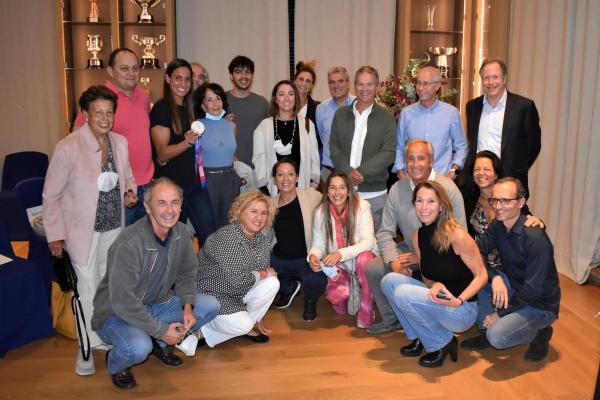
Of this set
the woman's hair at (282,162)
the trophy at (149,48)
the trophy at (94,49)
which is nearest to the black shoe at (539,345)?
the woman's hair at (282,162)

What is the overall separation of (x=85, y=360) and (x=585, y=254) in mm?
3530

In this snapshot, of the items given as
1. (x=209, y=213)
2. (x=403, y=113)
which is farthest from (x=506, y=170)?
(x=209, y=213)

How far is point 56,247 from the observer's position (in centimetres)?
286

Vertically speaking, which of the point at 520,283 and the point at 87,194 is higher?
the point at 87,194

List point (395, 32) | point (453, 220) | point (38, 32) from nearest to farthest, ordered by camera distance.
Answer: point (453, 220)
point (38, 32)
point (395, 32)

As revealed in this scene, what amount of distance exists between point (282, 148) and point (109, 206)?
1279mm

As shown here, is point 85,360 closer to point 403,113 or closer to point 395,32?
point 403,113

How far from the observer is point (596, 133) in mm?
4188

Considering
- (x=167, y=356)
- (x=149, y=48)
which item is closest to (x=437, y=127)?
(x=167, y=356)

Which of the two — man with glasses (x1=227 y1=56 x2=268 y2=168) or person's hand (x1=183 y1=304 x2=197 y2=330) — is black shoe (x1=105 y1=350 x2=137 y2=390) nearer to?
person's hand (x1=183 y1=304 x2=197 y2=330)

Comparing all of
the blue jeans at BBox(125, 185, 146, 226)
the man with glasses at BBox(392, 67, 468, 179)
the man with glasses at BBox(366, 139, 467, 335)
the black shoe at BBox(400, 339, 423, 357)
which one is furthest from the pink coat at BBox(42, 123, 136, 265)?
the man with glasses at BBox(392, 67, 468, 179)

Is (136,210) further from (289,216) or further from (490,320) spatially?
(490,320)

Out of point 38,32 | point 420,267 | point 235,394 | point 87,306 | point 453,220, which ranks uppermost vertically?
point 38,32

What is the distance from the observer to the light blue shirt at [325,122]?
4.25 m
